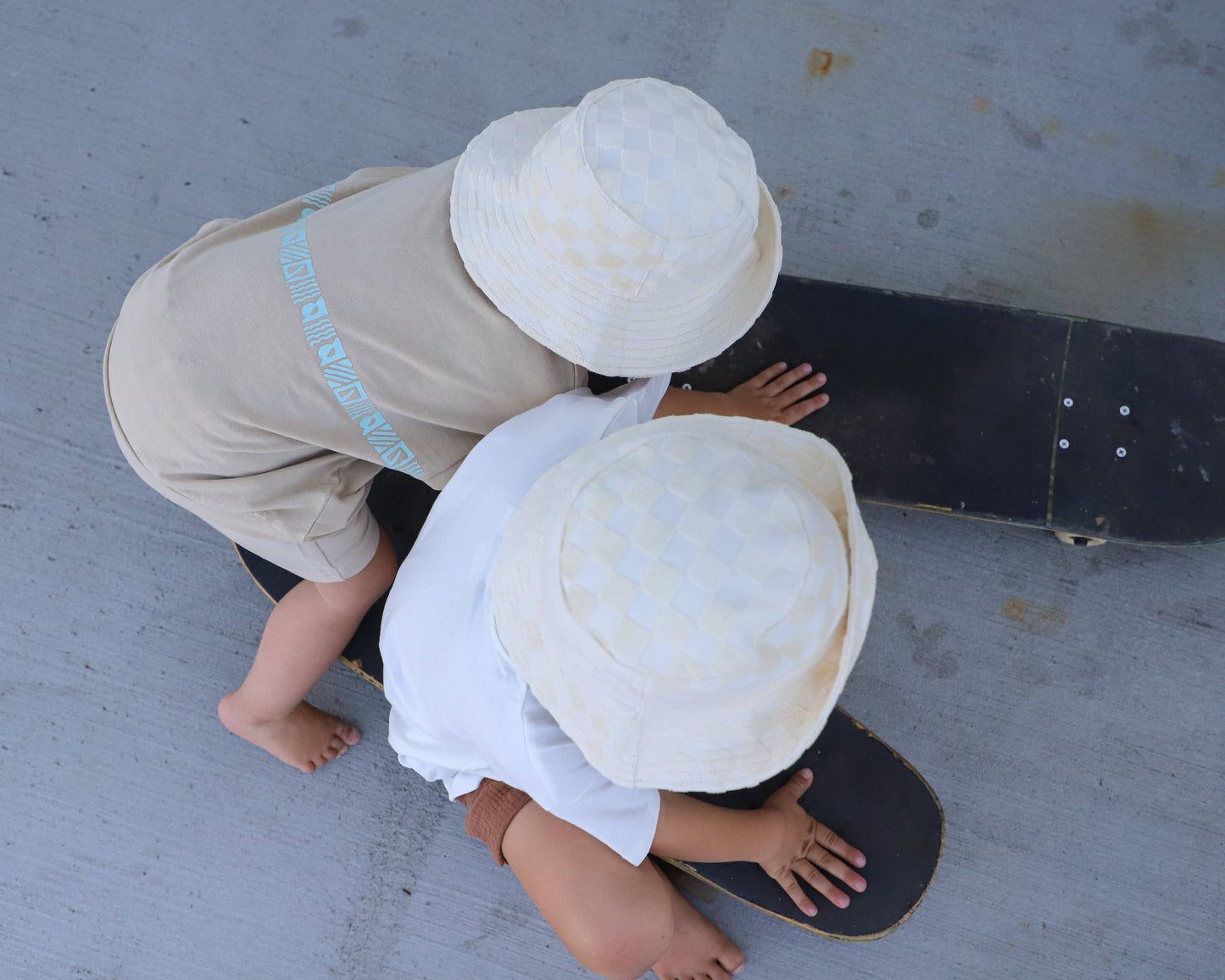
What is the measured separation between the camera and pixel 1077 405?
116cm

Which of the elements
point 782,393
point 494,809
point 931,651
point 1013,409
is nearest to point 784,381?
point 782,393

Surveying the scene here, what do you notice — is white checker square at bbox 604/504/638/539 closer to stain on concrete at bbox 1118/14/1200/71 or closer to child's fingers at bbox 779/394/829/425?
child's fingers at bbox 779/394/829/425

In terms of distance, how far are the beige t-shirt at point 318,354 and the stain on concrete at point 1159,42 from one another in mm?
1170

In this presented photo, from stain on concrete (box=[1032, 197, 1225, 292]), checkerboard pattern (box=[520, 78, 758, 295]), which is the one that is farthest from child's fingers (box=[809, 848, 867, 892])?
stain on concrete (box=[1032, 197, 1225, 292])

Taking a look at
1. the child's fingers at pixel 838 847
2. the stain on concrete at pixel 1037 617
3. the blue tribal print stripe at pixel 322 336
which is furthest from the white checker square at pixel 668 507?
the stain on concrete at pixel 1037 617

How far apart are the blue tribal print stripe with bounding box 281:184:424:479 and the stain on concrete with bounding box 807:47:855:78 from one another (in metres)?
0.93

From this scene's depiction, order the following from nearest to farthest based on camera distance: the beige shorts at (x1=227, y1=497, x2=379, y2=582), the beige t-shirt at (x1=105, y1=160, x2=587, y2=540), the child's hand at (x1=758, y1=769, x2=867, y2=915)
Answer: the beige t-shirt at (x1=105, y1=160, x2=587, y2=540)
the beige shorts at (x1=227, y1=497, x2=379, y2=582)
the child's hand at (x1=758, y1=769, x2=867, y2=915)

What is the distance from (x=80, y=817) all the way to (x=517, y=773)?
843 millimetres

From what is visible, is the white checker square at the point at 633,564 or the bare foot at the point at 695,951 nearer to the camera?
the white checker square at the point at 633,564

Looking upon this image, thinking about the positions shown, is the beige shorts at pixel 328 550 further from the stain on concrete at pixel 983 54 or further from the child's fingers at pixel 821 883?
the stain on concrete at pixel 983 54

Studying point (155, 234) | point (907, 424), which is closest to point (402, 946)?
point (907, 424)

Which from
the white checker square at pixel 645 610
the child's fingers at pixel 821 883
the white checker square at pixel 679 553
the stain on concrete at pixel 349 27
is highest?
the stain on concrete at pixel 349 27

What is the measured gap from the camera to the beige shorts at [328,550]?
958mm

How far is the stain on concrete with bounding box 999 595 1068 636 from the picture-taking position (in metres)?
1.23
